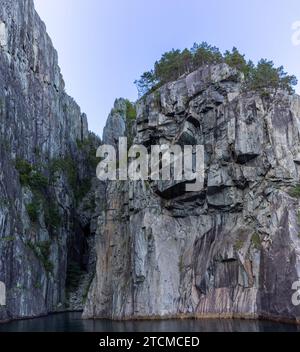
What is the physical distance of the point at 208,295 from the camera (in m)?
48.2

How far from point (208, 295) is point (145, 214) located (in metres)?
10.8

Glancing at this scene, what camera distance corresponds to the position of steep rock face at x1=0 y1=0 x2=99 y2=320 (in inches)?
2403

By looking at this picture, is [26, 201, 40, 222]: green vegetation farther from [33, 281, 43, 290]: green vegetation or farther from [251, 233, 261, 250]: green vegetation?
[251, 233, 261, 250]: green vegetation

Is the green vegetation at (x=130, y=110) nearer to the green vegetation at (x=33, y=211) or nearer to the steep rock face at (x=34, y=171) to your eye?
the steep rock face at (x=34, y=171)

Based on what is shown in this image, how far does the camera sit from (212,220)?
5200 cm

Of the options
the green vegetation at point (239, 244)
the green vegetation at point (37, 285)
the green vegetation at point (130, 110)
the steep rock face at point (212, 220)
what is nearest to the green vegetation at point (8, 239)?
the green vegetation at point (37, 285)

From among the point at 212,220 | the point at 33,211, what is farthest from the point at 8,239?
the point at 212,220

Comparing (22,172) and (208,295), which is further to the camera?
(22,172)

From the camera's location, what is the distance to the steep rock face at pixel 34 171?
61031 millimetres

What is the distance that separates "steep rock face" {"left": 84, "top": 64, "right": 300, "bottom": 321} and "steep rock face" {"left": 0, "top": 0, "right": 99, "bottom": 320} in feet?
33.9

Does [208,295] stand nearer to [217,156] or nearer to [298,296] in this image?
[298,296]

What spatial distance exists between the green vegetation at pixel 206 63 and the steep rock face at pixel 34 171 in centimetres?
2007

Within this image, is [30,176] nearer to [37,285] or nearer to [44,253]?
[44,253]
